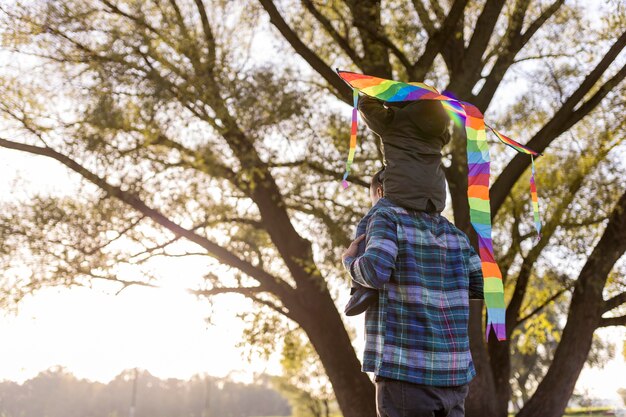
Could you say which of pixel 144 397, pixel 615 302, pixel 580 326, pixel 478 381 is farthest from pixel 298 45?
pixel 144 397

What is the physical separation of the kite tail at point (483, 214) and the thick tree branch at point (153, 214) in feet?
20.2

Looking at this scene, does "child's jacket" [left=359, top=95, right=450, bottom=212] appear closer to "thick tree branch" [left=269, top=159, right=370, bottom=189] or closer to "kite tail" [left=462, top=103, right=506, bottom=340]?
"kite tail" [left=462, top=103, right=506, bottom=340]

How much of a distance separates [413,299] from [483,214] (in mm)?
484

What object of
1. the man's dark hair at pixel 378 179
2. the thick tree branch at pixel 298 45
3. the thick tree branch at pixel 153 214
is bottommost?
the man's dark hair at pixel 378 179

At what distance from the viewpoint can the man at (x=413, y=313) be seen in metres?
2.15

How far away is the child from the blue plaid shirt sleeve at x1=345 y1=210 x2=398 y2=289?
0.32 feet

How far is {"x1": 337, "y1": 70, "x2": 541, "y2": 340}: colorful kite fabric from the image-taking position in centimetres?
233

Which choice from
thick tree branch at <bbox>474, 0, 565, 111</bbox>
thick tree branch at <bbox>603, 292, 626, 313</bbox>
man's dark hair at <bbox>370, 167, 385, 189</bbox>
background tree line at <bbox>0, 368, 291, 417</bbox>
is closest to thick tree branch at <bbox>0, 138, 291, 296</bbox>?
thick tree branch at <bbox>474, 0, 565, 111</bbox>

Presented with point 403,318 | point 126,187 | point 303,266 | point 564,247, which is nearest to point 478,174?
point 403,318

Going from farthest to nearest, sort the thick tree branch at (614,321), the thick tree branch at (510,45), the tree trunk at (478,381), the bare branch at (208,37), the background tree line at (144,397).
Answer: the background tree line at (144,397) → the thick tree branch at (614,321) → the bare branch at (208,37) → the thick tree branch at (510,45) → the tree trunk at (478,381)

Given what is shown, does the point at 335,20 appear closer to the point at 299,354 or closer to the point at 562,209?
the point at 562,209

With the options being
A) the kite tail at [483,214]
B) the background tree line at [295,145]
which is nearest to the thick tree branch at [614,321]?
the background tree line at [295,145]

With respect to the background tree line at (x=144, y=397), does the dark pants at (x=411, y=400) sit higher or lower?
higher

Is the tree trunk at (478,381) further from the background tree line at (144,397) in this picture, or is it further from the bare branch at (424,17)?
the background tree line at (144,397)
